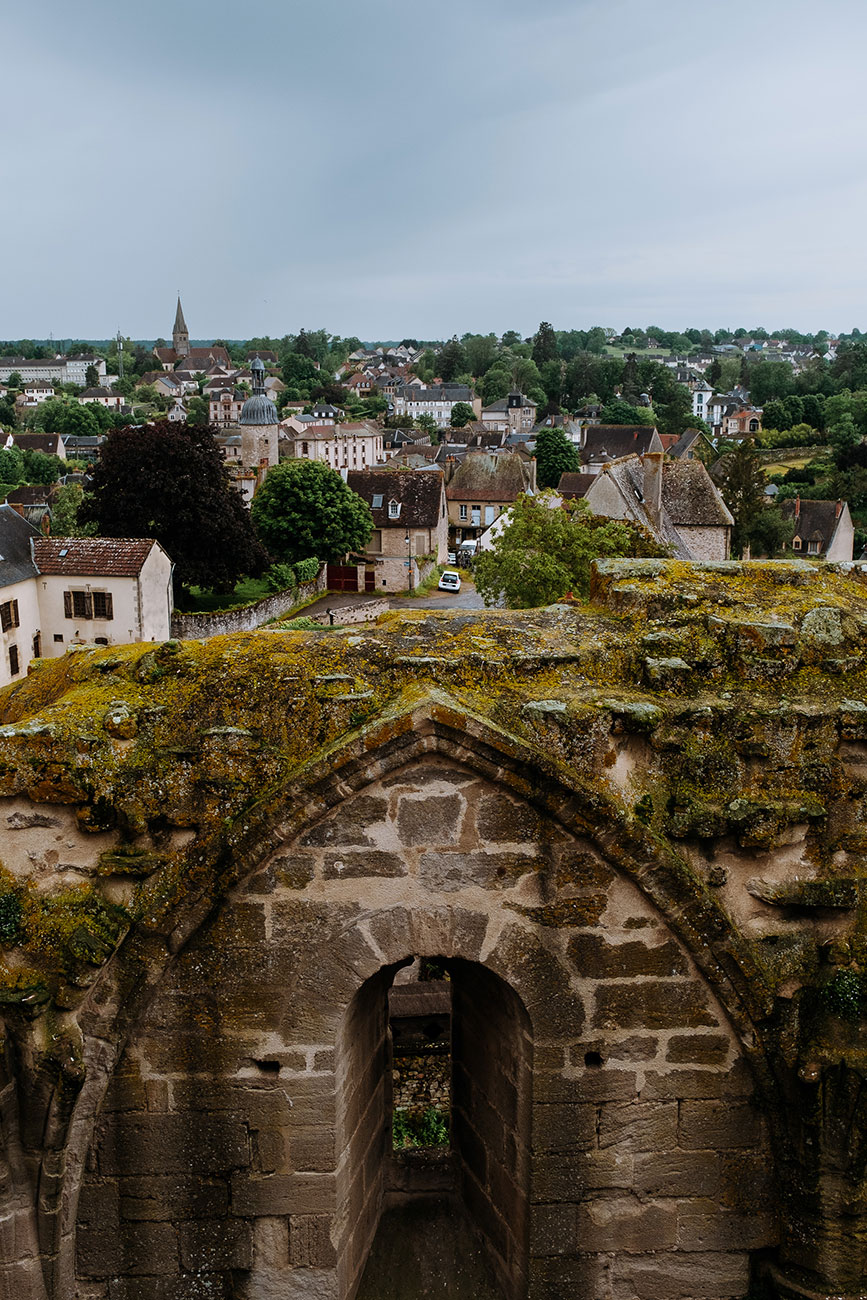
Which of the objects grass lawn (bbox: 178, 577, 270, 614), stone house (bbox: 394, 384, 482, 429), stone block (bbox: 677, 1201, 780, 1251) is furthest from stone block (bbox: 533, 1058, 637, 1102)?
stone house (bbox: 394, 384, 482, 429)

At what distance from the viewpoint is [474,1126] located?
6105 millimetres

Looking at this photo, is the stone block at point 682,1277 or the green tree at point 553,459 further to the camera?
the green tree at point 553,459

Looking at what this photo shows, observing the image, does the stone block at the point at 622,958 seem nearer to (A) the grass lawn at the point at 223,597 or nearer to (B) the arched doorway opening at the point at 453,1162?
(B) the arched doorway opening at the point at 453,1162

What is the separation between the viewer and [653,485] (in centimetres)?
4122

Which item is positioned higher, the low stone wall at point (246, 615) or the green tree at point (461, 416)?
the green tree at point (461, 416)

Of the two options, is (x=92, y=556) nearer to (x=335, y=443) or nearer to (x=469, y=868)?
(x=469, y=868)

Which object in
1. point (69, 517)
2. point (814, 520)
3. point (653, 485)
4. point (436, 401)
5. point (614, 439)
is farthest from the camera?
point (436, 401)

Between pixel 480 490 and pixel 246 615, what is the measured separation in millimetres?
28920

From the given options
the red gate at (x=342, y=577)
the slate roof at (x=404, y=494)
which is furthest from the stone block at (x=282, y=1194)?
the slate roof at (x=404, y=494)

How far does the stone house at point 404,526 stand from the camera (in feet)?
198

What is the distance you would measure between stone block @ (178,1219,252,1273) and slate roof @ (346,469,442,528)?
186 ft

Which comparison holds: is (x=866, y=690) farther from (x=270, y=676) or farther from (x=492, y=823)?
(x=270, y=676)

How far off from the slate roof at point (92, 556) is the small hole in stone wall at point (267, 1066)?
116 ft

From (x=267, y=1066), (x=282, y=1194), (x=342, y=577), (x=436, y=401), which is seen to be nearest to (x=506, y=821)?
(x=267, y=1066)
